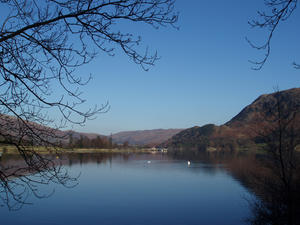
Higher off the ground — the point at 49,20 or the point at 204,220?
the point at 49,20

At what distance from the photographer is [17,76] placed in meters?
3.42

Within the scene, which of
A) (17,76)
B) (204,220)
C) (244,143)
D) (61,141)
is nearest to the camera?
(17,76)

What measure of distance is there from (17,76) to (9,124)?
0.59m

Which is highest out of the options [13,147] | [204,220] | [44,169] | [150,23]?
[150,23]

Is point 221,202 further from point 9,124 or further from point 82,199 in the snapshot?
point 9,124

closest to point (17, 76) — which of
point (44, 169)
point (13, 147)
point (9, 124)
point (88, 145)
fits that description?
Result: point (9, 124)

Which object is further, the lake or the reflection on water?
the reflection on water

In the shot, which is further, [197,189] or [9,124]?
[197,189]

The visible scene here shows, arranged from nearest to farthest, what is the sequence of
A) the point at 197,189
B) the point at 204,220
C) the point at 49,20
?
the point at 49,20 < the point at 204,220 < the point at 197,189

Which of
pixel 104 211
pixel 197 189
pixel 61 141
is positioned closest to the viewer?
pixel 61 141

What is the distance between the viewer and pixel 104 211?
20.3 m

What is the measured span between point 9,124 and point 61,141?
0.62 metres

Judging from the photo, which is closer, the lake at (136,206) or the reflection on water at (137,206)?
the lake at (136,206)

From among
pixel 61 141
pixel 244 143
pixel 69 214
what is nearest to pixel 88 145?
pixel 244 143
